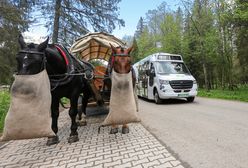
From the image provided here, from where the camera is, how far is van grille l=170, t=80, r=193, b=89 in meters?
12.7

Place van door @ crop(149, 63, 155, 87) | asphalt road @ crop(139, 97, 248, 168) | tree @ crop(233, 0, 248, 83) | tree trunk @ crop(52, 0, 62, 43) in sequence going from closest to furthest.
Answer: asphalt road @ crop(139, 97, 248, 168), van door @ crop(149, 63, 155, 87), tree trunk @ crop(52, 0, 62, 43), tree @ crop(233, 0, 248, 83)

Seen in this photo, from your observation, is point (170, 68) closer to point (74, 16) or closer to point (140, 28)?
point (74, 16)

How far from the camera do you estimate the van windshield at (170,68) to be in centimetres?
1381

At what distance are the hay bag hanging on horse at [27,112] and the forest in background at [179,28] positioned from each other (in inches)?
174

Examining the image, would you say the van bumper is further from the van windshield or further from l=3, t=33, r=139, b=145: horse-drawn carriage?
l=3, t=33, r=139, b=145: horse-drawn carriage

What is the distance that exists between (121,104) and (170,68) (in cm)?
959

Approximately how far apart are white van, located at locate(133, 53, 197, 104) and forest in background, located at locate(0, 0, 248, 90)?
2.69m

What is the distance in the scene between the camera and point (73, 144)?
539 cm

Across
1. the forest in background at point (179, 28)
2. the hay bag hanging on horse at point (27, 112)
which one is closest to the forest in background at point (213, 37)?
the forest in background at point (179, 28)

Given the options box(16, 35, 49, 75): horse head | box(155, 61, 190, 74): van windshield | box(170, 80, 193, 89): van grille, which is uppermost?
box(155, 61, 190, 74): van windshield

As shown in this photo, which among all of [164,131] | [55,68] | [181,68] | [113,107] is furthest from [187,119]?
[181,68]

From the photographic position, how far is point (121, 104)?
494cm

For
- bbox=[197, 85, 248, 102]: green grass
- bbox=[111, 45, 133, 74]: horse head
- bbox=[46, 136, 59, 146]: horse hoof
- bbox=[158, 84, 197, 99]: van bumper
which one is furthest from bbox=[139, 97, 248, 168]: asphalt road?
bbox=[197, 85, 248, 102]: green grass

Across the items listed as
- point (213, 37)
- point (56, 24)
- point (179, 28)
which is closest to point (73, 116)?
point (56, 24)
